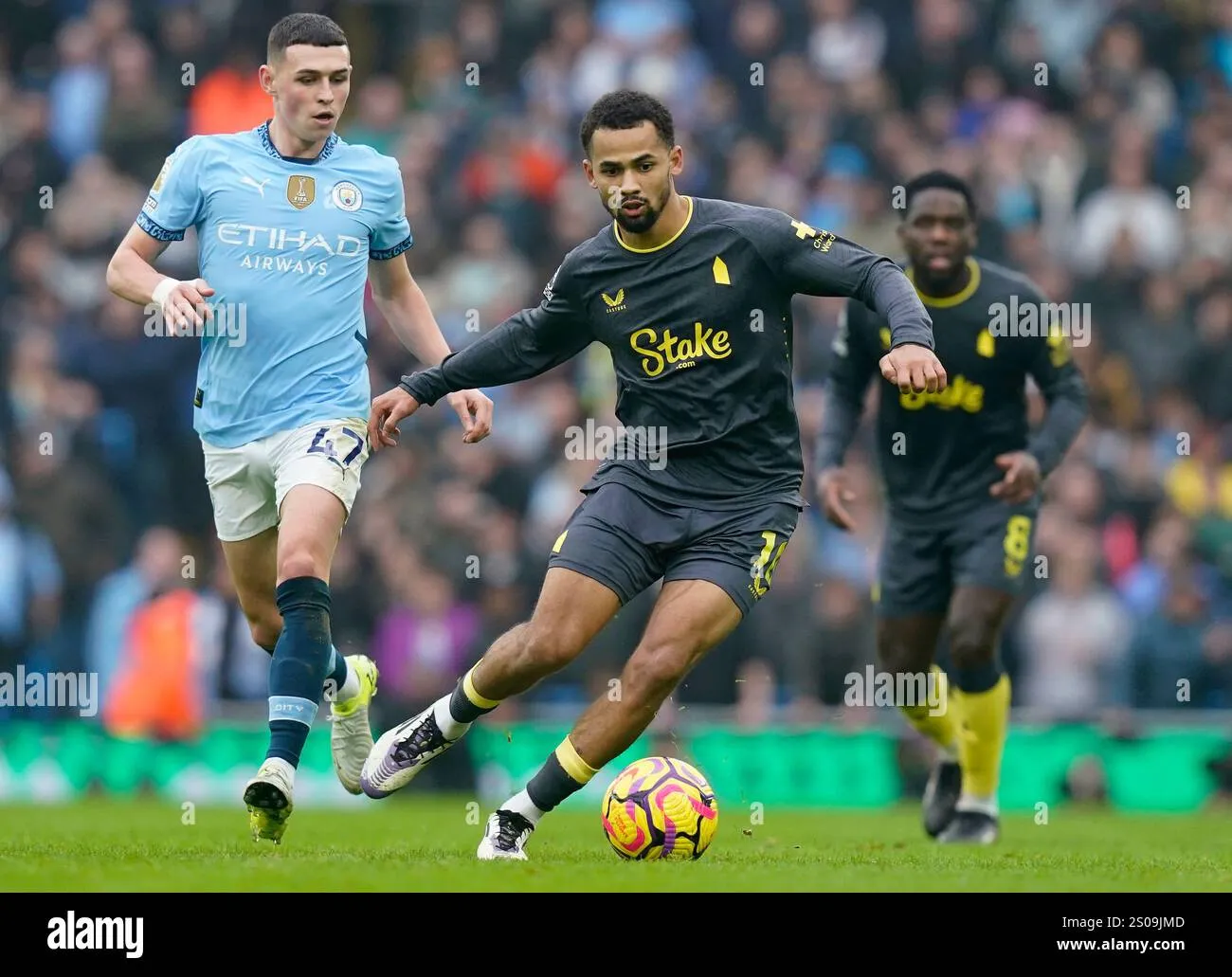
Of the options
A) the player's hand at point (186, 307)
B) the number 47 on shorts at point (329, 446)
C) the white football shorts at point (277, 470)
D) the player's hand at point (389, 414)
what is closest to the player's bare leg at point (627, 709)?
the player's hand at point (389, 414)

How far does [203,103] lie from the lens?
19.5 meters

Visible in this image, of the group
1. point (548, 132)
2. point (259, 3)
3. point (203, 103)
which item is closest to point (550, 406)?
point (548, 132)

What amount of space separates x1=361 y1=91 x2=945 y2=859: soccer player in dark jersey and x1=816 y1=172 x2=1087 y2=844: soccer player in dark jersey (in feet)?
7.33

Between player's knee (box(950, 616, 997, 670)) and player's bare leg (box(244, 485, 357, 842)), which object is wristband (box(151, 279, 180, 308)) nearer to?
player's bare leg (box(244, 485, 357, 842))

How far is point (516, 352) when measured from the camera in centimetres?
903

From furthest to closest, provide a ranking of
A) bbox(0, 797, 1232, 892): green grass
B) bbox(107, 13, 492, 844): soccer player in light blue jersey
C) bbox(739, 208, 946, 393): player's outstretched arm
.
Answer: bbox(107, 13, 492, 844): soccer player in light blue jersey, bbox(739, 208, 946, 393): player's outstretched arm, bbox(0, 797, 1232, 892): green grass

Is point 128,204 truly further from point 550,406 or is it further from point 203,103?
point 550,406

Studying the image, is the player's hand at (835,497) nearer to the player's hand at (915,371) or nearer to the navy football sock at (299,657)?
the player's hand at (915,371)

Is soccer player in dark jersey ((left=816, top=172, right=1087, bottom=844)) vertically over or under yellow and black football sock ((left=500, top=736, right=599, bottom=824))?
over

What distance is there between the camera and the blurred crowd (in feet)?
52.2

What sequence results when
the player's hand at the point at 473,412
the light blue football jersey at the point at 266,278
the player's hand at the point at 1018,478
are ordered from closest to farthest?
the player's hand at the point at 473,412 < the light blue football jersey at the point at 266,278 < the player's hand at the point at 1018,478

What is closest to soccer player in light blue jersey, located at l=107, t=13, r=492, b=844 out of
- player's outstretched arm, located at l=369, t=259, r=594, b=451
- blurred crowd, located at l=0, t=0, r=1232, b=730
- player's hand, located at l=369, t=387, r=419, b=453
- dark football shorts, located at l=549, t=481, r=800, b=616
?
player's outstretched arm, located at l=369, t=259, r=594, b=451

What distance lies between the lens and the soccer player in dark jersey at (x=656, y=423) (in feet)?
27.2

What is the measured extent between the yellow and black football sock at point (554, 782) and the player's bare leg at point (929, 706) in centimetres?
333
